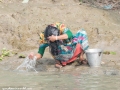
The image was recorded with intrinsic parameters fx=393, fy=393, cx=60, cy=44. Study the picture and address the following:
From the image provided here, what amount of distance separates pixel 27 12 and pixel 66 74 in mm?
A: 3596

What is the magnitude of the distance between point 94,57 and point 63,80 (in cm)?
110

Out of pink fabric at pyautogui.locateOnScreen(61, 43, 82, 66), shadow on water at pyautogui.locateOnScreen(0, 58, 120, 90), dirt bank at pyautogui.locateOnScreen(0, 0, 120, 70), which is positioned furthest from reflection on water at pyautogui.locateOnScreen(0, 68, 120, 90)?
dirt bank at pyautogui.locateOnScreen(0, 0, 120, 70)

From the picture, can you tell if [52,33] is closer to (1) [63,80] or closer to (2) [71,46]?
(2) [71,46]

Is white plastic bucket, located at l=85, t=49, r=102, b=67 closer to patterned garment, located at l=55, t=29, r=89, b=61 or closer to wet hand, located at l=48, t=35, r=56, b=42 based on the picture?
patterned garment, located at l=55, t=29, r=89, b=61

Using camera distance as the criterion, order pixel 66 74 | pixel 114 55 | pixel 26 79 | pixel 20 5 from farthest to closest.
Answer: pixel 20 5, pixel 114 55, pixel 66 74, pixel 26 79

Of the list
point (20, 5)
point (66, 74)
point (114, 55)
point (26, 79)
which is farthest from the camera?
point (20, 5)

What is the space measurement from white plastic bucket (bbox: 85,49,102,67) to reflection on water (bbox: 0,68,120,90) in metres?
0.15

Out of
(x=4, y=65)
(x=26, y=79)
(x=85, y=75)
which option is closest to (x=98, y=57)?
(x=85, y=75)

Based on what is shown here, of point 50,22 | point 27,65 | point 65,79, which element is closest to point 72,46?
point 27,65

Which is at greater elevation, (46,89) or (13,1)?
(13,1)

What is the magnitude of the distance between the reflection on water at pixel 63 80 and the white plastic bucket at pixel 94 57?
0.15m

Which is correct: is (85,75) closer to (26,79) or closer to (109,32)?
(26,79)

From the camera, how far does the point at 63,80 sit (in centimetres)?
652

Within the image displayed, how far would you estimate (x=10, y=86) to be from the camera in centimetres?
603
